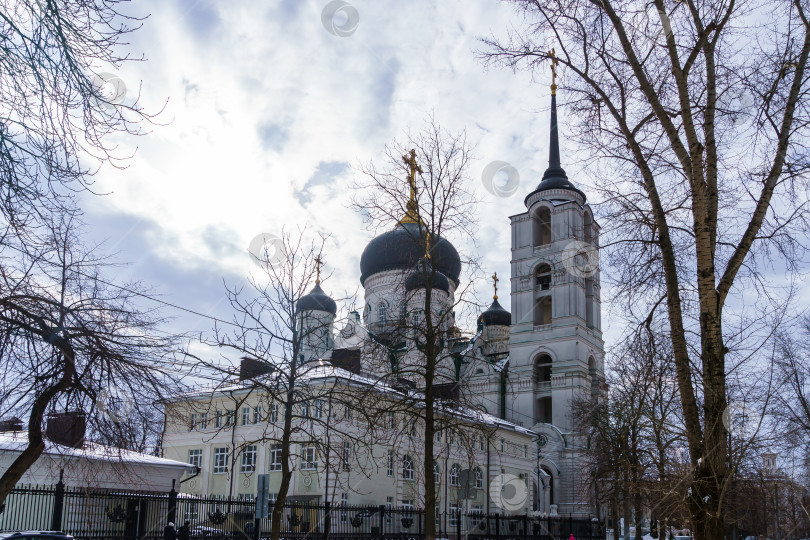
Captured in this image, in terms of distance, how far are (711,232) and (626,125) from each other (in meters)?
2.19

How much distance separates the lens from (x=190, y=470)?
2855 centimetres

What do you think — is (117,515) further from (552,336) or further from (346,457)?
(552,336)

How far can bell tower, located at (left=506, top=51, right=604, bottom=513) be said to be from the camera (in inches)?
2180

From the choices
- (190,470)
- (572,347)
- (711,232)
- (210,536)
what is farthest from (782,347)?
(572,347)

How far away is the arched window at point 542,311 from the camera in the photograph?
6154cm

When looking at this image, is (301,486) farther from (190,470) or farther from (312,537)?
(312,537)

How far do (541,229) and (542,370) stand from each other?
12.2m

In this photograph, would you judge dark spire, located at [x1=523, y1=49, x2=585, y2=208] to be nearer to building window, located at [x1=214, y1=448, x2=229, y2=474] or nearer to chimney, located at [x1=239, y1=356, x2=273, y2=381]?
building window, located at [x1=214, y1=448, x2=229, y2=474]

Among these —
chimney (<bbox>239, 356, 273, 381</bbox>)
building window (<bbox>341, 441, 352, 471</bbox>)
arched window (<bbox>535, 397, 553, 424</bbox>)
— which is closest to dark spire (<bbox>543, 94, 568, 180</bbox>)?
arched window (<bbox>535, 397, 553, 424</bbox>)

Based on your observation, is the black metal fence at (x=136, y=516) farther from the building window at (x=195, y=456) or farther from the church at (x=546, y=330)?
the church at (x=546, y=330)

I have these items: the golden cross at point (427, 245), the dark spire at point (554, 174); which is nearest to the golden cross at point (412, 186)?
the golden cross at point (427, 245)

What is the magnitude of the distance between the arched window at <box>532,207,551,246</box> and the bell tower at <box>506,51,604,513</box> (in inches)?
3.4

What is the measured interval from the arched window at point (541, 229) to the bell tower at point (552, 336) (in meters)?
0.09

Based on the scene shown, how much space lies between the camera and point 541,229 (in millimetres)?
63188
